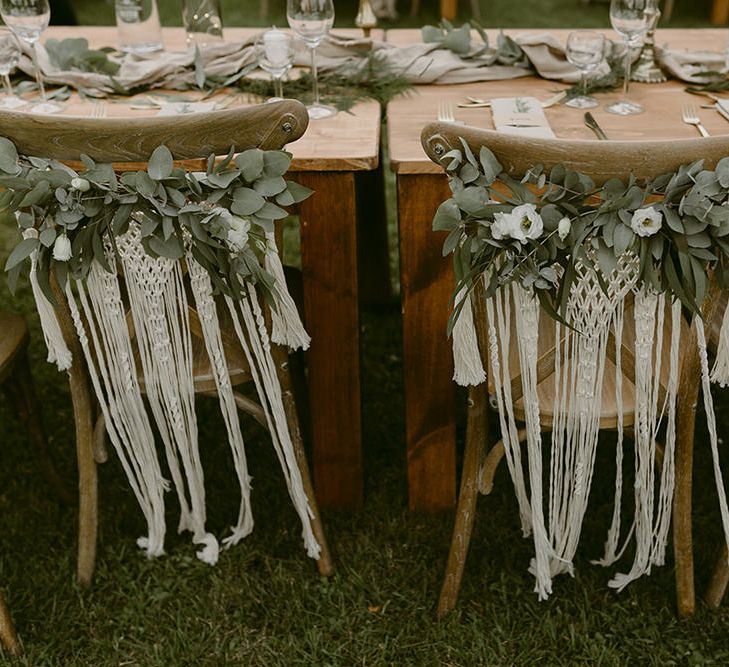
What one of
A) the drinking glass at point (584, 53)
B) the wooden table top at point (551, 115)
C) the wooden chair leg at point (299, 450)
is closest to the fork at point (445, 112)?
the wooden table top at point (551, 115)

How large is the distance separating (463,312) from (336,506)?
0.66 metres

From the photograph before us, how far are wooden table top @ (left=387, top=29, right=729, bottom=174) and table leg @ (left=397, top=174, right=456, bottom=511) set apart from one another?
66mm

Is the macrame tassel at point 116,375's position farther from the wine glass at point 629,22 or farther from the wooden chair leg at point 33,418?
the wine glass at point 629,22

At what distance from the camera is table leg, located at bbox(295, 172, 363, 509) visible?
1.49 m

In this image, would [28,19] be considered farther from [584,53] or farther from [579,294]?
[579,294]

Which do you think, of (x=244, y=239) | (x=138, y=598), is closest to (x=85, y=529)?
(x=138, y=598)

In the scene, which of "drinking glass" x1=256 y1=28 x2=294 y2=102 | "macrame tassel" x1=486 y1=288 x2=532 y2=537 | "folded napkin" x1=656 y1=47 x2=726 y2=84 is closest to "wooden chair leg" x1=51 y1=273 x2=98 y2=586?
"drinking glass" x1=256 y1=28 x2=294 y2=102

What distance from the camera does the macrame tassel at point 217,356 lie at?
1.35 meters

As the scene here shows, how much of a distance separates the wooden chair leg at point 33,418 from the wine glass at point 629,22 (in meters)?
1.19

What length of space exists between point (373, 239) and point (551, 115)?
79cm

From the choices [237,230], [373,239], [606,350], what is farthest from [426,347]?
[373,239]

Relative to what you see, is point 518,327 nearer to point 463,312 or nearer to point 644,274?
point 463,312

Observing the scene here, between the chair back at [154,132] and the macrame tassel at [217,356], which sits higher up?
the chair back at [154,132]

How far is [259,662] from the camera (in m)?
1.52
